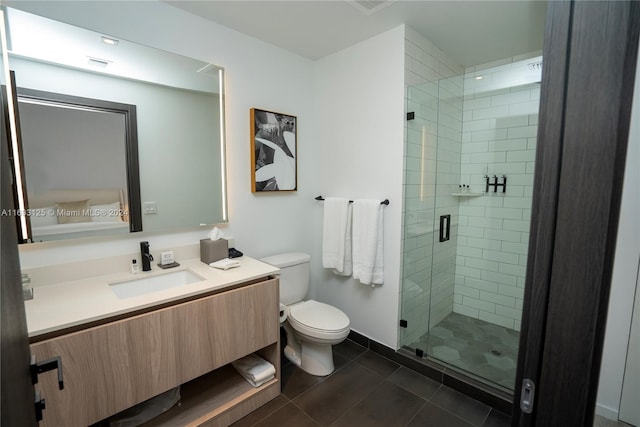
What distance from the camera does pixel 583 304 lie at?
1.58 ft

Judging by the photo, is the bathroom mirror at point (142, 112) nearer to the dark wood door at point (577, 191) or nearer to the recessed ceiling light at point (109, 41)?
the recessed ceiling light at point (109, 41)

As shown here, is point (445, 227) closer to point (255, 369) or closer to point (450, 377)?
point (450, 377)

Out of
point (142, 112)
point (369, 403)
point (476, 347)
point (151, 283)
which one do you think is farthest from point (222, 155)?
point (476, 347)

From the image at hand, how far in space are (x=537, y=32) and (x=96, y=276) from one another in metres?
3.41

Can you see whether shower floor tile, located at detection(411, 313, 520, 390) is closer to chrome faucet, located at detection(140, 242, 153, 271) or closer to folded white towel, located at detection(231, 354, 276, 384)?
Answer: folded white towel, located at detection(231, 354, 276, 384)

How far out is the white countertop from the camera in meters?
1.19

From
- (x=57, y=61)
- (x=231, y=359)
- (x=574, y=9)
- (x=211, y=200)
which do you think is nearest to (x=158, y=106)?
(x=57, y=61)

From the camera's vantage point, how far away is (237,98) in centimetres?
220

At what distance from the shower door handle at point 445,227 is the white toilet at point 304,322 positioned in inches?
45.8

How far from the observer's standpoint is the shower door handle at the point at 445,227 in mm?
2586

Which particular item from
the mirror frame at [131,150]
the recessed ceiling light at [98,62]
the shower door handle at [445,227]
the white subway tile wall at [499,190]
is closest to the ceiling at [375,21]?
the white subway tile wall at [499,190]

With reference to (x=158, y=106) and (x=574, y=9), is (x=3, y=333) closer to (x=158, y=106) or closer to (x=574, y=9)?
(x=574, y=9)

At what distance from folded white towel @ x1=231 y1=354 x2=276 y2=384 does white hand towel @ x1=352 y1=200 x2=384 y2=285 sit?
938 millimetres

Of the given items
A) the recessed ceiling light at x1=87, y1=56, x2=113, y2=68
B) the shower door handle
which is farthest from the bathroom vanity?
the shower door handle
